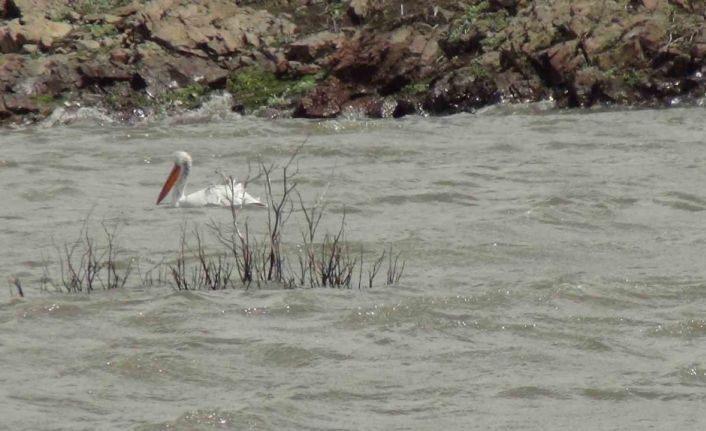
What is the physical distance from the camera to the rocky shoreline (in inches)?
674

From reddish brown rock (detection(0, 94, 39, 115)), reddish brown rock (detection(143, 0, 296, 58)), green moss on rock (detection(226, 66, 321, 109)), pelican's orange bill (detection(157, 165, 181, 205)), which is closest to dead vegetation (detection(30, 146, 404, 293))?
pelican's orange bill (detection(157, 165, 181, 205))

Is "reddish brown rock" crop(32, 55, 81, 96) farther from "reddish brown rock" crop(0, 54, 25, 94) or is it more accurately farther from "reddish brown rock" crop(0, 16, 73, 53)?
"reddish brown rock" crop(0, 16, 73, 53)

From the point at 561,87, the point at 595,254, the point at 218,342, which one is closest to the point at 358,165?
the point at 561,87

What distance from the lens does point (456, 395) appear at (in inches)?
290

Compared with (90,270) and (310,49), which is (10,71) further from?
(90,270)

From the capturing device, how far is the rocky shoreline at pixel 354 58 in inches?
674

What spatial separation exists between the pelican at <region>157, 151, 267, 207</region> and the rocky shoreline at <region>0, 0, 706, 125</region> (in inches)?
126

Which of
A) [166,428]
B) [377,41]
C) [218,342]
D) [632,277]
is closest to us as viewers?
[166,428]

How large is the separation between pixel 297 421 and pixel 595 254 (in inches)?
170

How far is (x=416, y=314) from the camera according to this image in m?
8.84

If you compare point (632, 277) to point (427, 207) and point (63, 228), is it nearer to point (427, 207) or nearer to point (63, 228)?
point (427, 207)

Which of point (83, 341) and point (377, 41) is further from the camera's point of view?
point (377, 41)

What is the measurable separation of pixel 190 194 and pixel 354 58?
3899 millimetres

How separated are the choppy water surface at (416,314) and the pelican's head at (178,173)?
199mm
